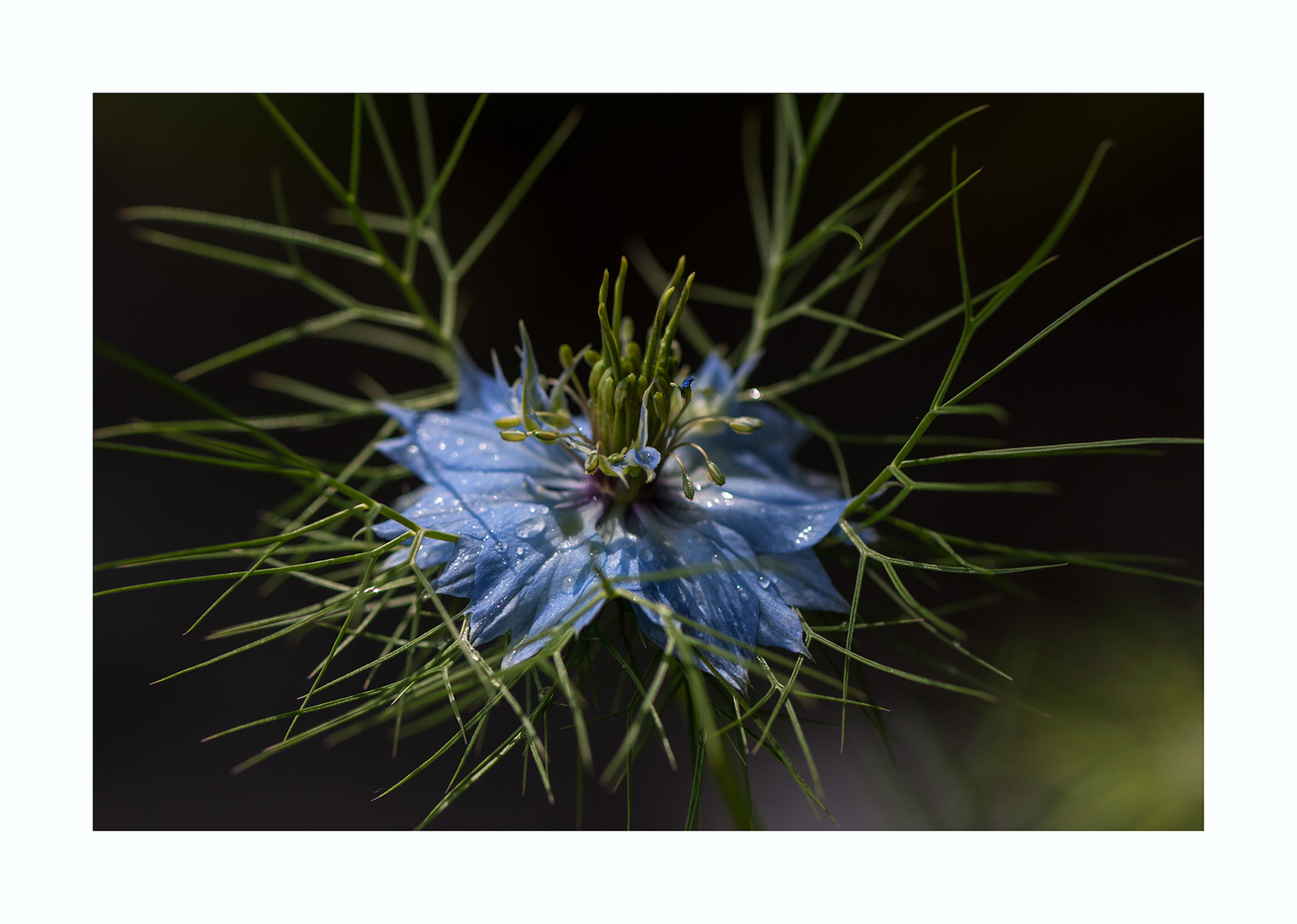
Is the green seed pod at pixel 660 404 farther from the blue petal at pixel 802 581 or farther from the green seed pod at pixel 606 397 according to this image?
the blue petal at pixel 802 581

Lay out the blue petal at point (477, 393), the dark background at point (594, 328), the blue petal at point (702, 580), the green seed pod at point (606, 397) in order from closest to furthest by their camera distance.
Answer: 1. the blue petal at point (702, 580)
2. the green seed pod at point (606, 397)
3. the blue petal at point (477, 393)
4. the dark background at point (594, 328)

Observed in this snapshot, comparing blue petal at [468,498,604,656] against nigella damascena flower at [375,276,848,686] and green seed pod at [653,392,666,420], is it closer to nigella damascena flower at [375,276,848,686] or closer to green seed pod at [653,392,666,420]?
nigella damascena flower at [375,276,848,686]

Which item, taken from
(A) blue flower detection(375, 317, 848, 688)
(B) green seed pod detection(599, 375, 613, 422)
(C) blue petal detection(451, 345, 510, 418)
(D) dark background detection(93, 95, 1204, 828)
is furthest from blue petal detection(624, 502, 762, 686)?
(D) dark background detection(93, 95, 1204, 828)

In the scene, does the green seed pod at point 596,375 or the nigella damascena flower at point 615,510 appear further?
the green seed pod at point 596,375

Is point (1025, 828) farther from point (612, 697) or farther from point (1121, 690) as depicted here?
point (612, 697)

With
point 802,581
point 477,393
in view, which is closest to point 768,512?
point 802,581

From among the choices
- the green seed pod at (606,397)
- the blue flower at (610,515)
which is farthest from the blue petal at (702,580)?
the green seed pod at (606,397)
